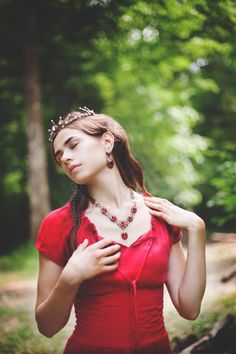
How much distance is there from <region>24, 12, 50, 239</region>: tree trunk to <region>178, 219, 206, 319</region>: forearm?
26.3 feet

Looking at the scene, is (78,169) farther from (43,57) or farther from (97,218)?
(43,57)

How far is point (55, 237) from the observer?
181 cm

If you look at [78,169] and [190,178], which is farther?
[190,178]

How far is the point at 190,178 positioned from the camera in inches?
469

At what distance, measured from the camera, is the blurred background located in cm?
584

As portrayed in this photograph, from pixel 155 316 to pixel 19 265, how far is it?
7642mm

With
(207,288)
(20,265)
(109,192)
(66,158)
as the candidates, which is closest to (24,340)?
(207,288)

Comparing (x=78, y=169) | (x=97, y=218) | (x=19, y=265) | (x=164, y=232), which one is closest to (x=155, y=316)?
(x=164, y=232)

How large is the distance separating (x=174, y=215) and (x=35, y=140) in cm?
803

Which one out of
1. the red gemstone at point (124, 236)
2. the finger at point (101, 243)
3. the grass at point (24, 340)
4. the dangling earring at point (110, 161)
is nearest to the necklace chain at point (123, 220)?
the red gemstone at point (124, 236)

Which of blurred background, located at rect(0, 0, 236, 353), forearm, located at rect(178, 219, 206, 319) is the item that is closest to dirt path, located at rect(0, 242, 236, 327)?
blurred background, located at rect(0, 0, 236, 353)

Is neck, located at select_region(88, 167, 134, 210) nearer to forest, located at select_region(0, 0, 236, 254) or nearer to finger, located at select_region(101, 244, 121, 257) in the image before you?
finger, located at select_region(101, 244, 121, 257)

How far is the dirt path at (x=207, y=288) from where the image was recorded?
432 cm

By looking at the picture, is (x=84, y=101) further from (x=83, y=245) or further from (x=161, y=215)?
(x=83, y=245)
